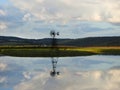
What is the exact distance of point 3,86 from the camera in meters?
39.3

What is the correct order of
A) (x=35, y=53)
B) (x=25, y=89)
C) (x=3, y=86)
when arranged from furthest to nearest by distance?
1. (x=35, y=53)
2. (x=3, y=86)
3. (x=25, y=89)

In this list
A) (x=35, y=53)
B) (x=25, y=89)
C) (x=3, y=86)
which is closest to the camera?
(x=25, y=89)

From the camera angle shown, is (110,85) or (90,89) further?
(110,85)

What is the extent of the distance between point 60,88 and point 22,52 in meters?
78.7

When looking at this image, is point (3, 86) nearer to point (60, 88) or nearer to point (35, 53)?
point (60, 88)

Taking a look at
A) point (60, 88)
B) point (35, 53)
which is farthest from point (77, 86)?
point (35, 53)

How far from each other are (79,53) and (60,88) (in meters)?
79.4

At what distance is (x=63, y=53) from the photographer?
116 m

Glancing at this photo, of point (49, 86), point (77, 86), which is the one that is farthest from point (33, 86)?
point (77, 86)

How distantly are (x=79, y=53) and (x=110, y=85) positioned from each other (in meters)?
76.8

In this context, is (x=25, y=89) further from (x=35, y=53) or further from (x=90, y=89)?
(x=35, y=53)

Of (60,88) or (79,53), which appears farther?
(79,53)

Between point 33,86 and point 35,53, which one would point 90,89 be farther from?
point 35,53

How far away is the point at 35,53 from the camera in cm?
11262
